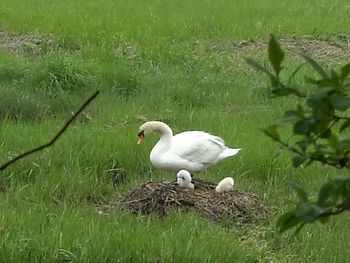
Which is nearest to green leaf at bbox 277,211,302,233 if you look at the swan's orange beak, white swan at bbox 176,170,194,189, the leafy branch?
the leafy branch

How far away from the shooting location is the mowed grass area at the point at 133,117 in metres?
4.81

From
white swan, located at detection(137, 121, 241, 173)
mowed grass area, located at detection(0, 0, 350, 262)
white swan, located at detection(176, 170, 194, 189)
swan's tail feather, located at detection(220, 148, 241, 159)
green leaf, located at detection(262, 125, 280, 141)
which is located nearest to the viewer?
green leaf, located at detection(262, 125, 280, 141)

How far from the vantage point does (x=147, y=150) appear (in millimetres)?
6754

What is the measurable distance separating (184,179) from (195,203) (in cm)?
22

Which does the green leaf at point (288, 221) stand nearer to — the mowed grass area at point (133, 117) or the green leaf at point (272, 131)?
the green leaf at point (272, 131)

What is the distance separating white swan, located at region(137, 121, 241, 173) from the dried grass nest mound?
332 millimetres

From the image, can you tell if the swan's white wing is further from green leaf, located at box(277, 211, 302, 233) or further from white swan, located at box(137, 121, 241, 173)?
green leaf, located at box(277, 211, 302, 233)

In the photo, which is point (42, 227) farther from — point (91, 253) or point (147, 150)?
point (147, 150)

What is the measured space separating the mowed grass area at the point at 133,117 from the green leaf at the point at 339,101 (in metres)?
2.97

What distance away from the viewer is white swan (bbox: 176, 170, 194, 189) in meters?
5.72

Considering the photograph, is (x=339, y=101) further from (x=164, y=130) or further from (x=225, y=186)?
(x=164, y=130)

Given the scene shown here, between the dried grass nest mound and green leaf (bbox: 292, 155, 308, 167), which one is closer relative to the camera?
green leaf (bbox: 292, 155, 308, 167)

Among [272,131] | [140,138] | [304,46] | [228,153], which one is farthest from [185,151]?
[304,46]

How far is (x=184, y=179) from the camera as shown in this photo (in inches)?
226
